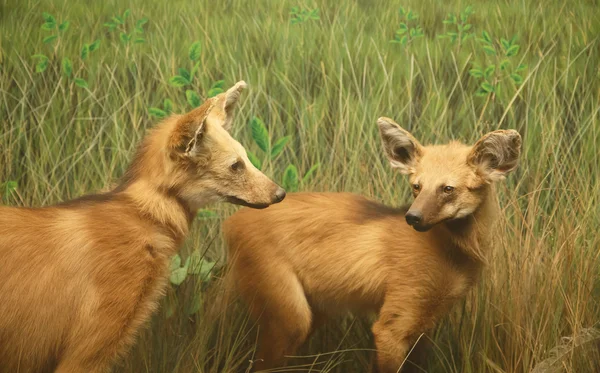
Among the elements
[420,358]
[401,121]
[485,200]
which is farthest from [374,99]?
[420,358]

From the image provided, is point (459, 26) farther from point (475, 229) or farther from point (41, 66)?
point (41, 66)

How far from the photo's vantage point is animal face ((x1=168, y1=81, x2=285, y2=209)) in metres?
2.46

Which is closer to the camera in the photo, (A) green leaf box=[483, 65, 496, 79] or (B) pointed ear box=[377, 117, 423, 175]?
→ (B) pointed ear box=[377, 117, 423, 175]

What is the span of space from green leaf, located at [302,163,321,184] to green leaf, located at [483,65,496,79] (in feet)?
2.99

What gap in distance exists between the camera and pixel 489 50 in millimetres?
3525

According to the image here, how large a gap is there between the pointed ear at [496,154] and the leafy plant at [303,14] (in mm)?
1297

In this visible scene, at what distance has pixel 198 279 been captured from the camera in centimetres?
295

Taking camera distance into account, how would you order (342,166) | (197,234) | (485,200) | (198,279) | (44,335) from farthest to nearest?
(342,166), (197,234), (198,279), (485,200), (44,335)

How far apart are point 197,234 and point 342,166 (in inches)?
30.3

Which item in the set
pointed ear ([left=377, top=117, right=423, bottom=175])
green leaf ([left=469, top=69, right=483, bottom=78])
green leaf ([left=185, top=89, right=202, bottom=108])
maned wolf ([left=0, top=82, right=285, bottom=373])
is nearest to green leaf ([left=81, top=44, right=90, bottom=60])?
green leaf ([left=185, top=89, right=202, bottom=108])

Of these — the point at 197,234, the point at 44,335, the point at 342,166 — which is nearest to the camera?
the point at 44,335

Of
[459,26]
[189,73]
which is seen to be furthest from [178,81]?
[459,26]

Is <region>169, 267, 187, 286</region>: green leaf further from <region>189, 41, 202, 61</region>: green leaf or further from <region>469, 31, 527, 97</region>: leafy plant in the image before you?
<region>469, 31, 527, 97</region>: leafy plant

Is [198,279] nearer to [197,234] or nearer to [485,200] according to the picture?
[197,234]
